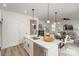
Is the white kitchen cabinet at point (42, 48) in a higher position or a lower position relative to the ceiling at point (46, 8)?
lower

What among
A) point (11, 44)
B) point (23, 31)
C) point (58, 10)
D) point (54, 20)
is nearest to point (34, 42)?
point (23, 31)

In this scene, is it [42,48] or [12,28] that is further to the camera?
[12,28]

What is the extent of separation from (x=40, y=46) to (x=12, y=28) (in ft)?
2.58

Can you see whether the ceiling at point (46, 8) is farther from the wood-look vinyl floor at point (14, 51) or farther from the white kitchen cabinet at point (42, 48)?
the wood-look vinyl floor at point (14, 51)

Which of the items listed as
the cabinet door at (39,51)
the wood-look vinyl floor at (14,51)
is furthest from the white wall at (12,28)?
the cabinet door at (39,51)

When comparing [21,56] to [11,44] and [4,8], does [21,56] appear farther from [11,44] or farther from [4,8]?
[4,8]

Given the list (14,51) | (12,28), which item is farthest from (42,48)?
(12,28)

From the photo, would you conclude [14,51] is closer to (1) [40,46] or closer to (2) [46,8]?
(1) [40,46]

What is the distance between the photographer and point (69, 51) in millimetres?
2104

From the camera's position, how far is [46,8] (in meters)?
2.16

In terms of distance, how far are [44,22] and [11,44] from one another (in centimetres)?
94

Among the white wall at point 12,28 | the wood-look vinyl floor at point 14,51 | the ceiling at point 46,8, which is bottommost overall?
the wood-look vinyl floor at point 14,51

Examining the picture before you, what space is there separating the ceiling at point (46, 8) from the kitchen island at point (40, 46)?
57cm

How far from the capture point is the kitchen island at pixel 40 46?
199 centimetres
